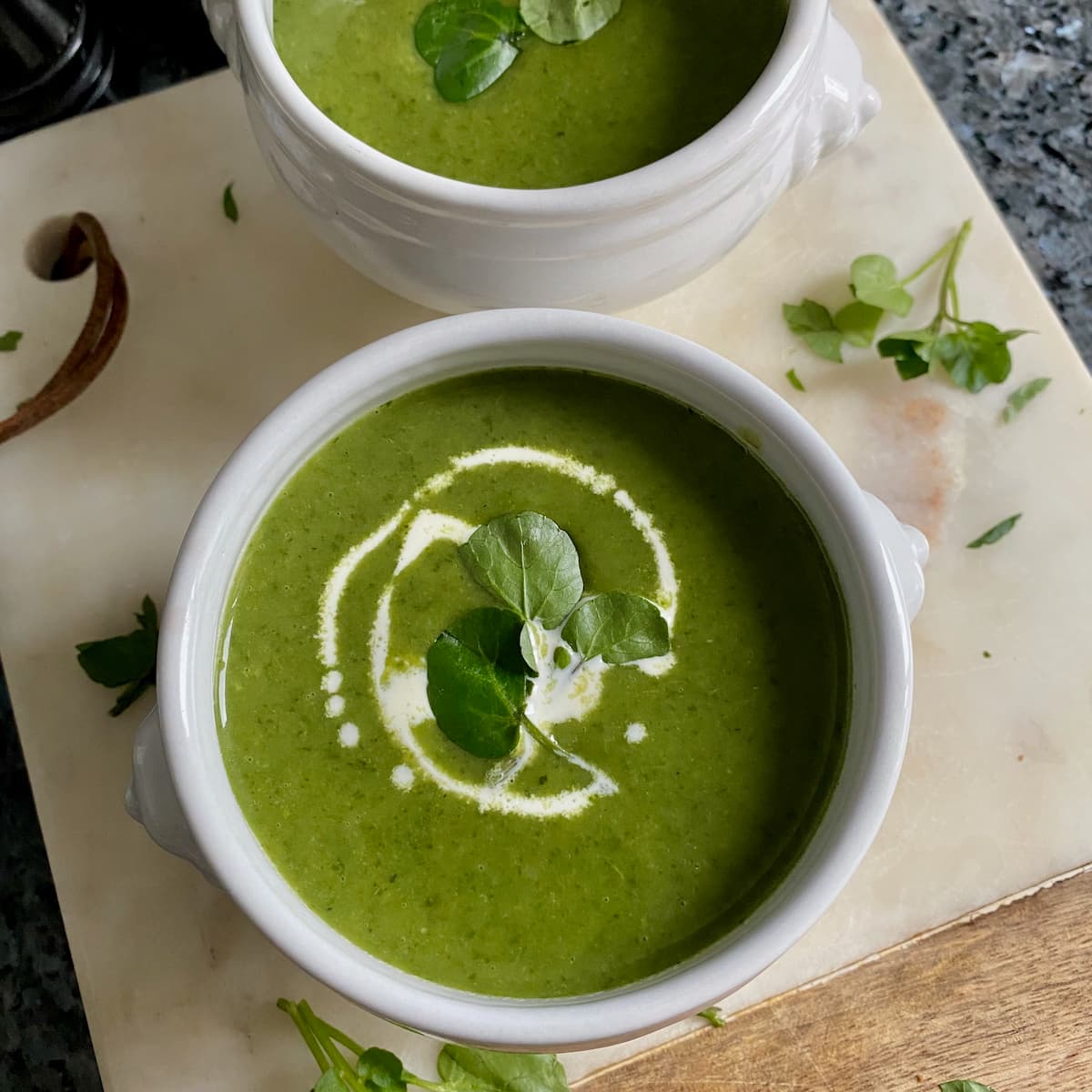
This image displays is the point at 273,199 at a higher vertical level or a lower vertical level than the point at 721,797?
higher

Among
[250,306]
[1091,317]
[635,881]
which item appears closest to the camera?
[635,881]

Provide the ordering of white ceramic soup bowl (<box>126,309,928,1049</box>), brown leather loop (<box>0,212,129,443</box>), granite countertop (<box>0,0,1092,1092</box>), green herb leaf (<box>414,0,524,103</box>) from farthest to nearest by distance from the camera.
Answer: granite countertop (<box>0,0,1092,1092</box>), brown leather loop (<box>0,212,129,443</box>), green herb leaf (<box>414,0,524,103</box>), white ceramic soup bowl (<box>126,309,928,1049</box>)

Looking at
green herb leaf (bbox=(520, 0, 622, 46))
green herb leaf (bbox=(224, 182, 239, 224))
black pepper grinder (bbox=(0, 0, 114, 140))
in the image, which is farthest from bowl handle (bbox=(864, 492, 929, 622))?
black pepper grinder (bbox=(0, 0, 114, 140))

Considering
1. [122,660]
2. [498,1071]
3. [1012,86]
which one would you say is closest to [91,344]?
[122,660]

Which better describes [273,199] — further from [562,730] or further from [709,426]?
[562,730]

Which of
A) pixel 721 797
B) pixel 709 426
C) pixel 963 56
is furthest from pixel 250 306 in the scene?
pixel 963 56

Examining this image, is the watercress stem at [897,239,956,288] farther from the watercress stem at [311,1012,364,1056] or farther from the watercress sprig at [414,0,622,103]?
the watercress stem at [311,1012,364,1056]

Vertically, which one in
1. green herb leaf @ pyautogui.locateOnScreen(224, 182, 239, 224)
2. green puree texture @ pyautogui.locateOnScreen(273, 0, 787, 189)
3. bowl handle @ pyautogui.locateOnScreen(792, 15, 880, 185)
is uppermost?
green puree texture @ pyautogui.locateOnScreen(273, 0, 787, 189)

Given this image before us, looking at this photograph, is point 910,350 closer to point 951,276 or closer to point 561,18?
point 951,276

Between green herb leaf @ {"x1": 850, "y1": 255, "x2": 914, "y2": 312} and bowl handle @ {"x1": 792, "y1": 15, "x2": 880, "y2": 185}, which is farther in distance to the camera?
green herb leaf @ {"x1": 850, "y1": 255, "x2": 914, "y2": 312}
